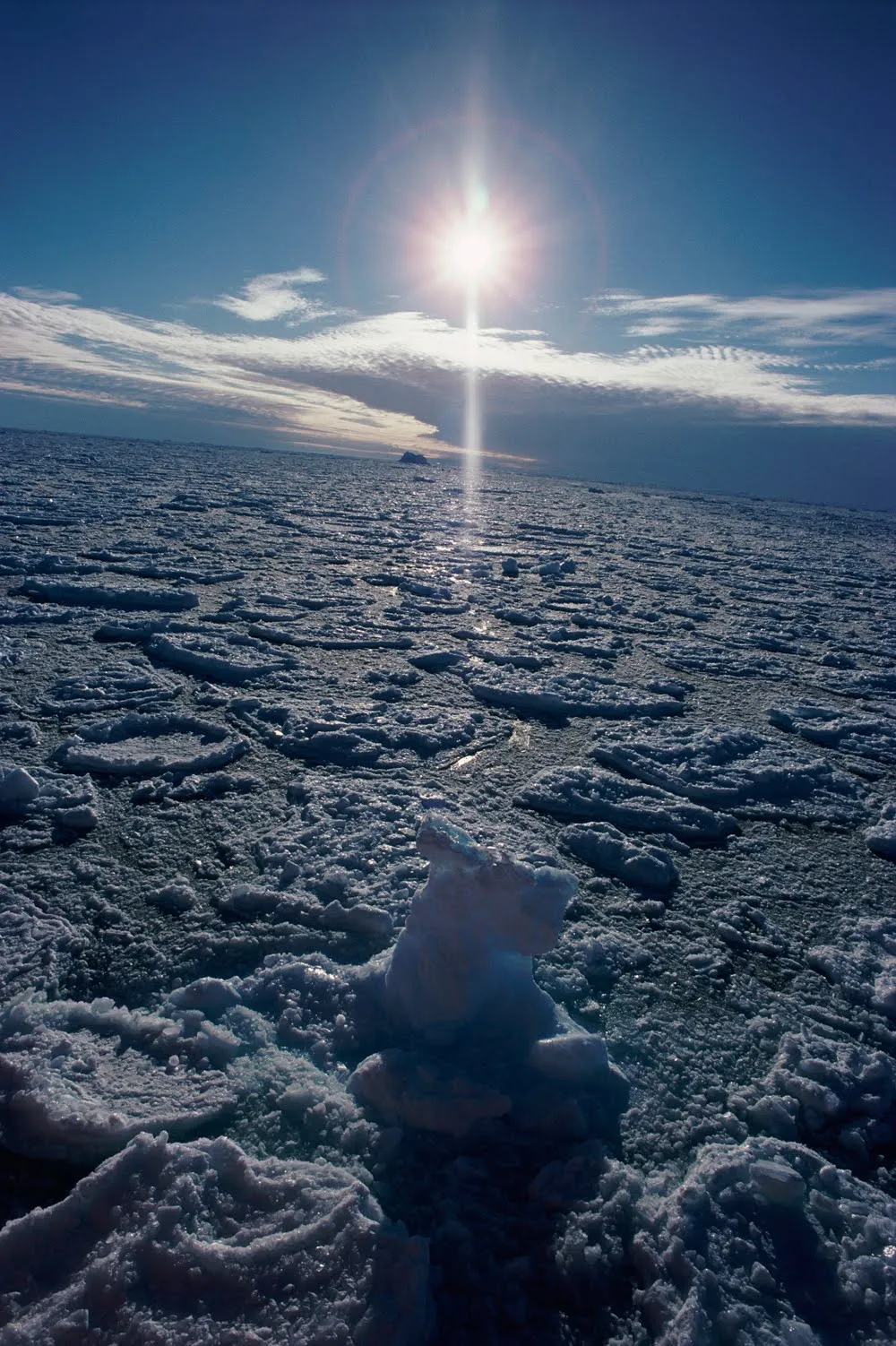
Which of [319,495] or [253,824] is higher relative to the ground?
[319,495]

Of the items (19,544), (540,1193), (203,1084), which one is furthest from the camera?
(19,544)

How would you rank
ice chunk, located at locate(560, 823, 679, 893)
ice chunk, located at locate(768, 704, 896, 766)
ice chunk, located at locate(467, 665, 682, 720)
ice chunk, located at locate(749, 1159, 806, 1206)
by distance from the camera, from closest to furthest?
ice chunk, located at locate(749, 1159, 806, 1206) < ice chunk, located at locate(560, 823, 679, 893) < ice chunk, located at locate(768, 704, 896, 766) < ice chunk, located at locate(467, 665, 682, 720)

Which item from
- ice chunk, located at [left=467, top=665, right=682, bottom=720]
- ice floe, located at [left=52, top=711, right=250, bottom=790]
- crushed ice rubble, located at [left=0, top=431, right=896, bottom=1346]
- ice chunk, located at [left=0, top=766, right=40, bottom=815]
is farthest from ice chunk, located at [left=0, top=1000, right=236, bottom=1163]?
ice chunk, located at [left=467, top=665, right=682, bottom=720]

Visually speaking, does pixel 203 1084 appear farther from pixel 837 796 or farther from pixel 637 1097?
pixel 837 796

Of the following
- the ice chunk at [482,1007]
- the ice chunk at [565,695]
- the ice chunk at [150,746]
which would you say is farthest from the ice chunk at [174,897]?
the ice chunk at [565,695]

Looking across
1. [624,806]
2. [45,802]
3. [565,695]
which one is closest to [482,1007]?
[624,806]

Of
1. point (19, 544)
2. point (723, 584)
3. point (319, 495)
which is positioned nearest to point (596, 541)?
point (723, 584)

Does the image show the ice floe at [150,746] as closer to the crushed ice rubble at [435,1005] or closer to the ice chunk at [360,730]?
the crushed ice rubble at [435,1005]

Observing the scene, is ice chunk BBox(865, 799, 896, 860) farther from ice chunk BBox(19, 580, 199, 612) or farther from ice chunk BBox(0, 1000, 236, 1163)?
ice chunk BBox(19, 580, 199, 612)
